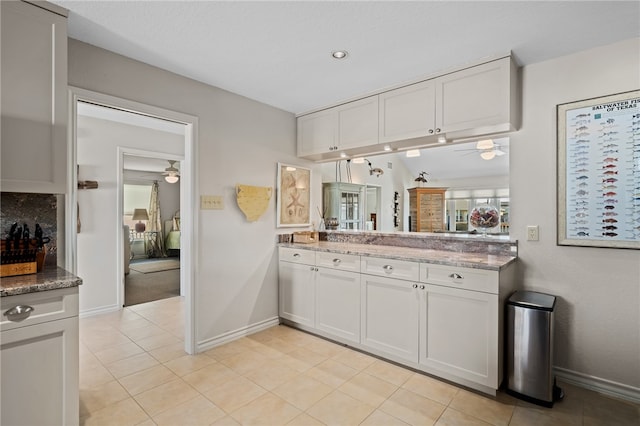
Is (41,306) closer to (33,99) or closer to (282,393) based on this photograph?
(33,99)

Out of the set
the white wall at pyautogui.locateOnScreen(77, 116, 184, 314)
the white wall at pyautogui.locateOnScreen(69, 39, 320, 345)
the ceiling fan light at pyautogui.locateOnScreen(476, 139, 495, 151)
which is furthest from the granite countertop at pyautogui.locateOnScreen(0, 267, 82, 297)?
the ceiling fan light at pyautogui.locateOnScreen(476, 139, 495, 151)

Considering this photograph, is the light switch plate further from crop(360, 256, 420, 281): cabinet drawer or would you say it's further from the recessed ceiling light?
the recessed ceiling light

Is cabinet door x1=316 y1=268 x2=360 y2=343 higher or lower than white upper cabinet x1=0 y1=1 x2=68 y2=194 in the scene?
lower

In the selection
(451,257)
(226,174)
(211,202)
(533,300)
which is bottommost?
(533,300)

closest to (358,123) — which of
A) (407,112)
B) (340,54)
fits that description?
(407,112)

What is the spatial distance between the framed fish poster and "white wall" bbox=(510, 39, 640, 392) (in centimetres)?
6

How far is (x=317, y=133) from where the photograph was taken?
3.51m

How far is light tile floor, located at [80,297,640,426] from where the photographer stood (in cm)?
192

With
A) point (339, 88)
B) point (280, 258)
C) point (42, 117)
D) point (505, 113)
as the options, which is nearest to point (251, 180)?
point (280, 258)

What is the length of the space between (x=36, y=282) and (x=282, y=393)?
1603mm

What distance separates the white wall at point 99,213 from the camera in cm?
381

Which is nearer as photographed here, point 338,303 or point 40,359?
point 40,359

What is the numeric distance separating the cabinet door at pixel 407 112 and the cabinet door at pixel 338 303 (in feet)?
4.37

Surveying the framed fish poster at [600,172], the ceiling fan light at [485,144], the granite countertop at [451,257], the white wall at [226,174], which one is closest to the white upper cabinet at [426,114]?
the ceiling fan light at [485,144]
